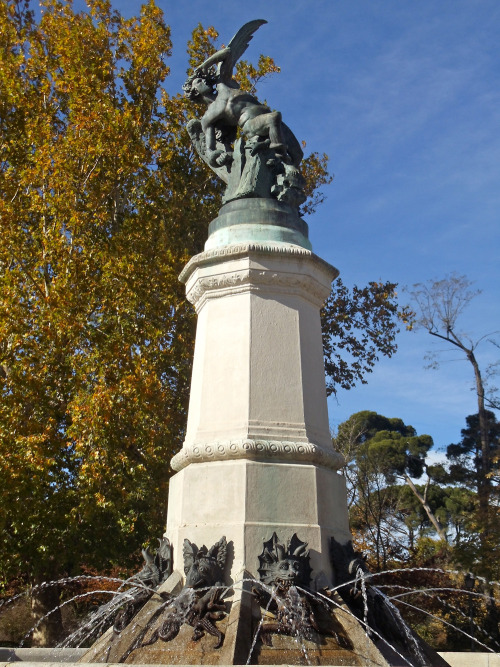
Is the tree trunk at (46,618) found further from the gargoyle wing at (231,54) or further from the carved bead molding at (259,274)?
the gargoyle wing at (231,54)

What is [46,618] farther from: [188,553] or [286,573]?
[286,573]

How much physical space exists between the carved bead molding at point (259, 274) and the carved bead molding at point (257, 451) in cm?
151

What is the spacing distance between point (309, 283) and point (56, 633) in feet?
39.0

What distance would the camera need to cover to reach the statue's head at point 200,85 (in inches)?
300

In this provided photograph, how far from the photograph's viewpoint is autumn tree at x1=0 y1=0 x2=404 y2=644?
12.6m

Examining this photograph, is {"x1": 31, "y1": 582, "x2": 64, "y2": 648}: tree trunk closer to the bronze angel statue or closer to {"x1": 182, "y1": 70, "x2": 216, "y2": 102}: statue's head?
the bronze angel statue

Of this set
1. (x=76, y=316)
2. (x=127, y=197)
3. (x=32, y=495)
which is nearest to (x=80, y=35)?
(x=127, y=197)

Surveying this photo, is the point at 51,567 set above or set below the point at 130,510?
below

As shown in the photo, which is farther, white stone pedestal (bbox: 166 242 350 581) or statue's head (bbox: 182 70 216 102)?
statue's head (bbox: 182 70 216 102)

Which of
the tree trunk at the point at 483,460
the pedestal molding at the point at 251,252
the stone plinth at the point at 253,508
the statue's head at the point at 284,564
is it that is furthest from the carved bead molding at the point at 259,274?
the tree trunk at the point at 483,460

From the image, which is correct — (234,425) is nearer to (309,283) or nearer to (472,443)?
(309,283)

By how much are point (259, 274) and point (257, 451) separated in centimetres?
168

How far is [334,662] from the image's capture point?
4223 millimetres

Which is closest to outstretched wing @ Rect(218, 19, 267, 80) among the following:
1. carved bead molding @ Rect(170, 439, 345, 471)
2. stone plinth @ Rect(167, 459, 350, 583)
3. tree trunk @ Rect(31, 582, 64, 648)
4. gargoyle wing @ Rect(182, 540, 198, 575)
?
carved bead molding @ Rect(170, 439, 345, 471)
